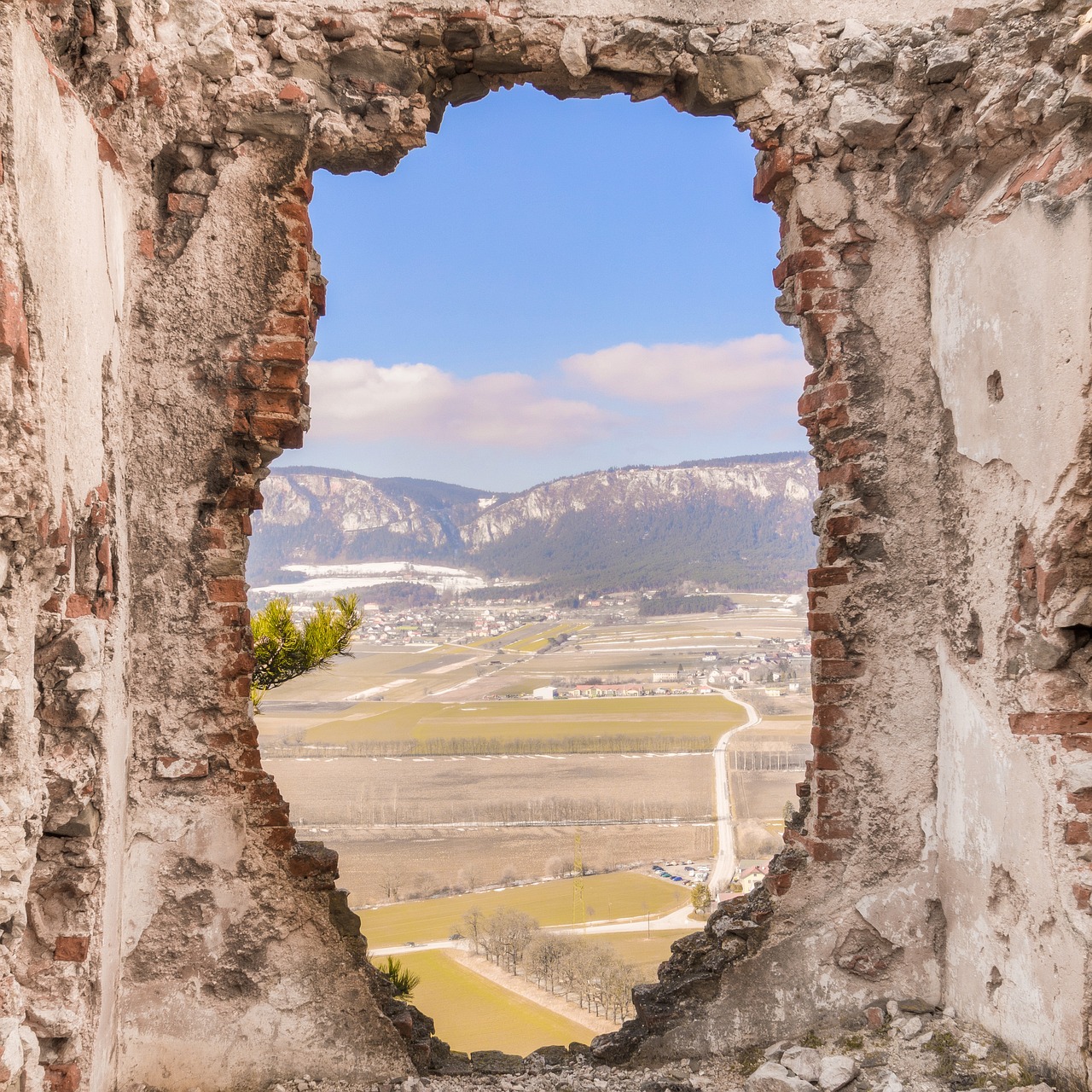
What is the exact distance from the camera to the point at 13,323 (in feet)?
5.76

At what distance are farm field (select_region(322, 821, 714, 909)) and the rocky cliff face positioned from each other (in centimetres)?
330

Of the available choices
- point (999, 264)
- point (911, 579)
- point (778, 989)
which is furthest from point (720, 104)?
point (778, 989)

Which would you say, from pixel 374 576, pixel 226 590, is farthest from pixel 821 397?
pixel 374 576

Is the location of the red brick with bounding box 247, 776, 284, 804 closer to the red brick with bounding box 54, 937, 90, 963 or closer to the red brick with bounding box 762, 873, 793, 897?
the red brick with bounding box 54, 937, 90, 963

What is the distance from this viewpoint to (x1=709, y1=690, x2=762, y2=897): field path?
5762mm

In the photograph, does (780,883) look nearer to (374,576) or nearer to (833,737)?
(833,737)

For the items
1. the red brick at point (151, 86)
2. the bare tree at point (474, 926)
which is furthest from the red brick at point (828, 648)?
the bare tree at point (474, 926)

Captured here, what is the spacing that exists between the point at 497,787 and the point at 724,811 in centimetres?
Result: 176

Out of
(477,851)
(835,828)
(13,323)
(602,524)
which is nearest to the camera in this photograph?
(13,323)

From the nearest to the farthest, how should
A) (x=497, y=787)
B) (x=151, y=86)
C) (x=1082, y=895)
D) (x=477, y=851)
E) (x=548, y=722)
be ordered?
(x=1082, y=895), (x=151, y=86), (x=477, y=851), (x=497, y=787), (x=548, y=722)

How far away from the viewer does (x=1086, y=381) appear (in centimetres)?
229

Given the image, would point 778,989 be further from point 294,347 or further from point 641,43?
point 641,43

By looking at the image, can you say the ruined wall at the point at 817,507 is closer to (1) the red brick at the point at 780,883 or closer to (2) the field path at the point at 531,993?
(1) the red brick at the point at 780,883

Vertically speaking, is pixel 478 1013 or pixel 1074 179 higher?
pixel 1074 179
